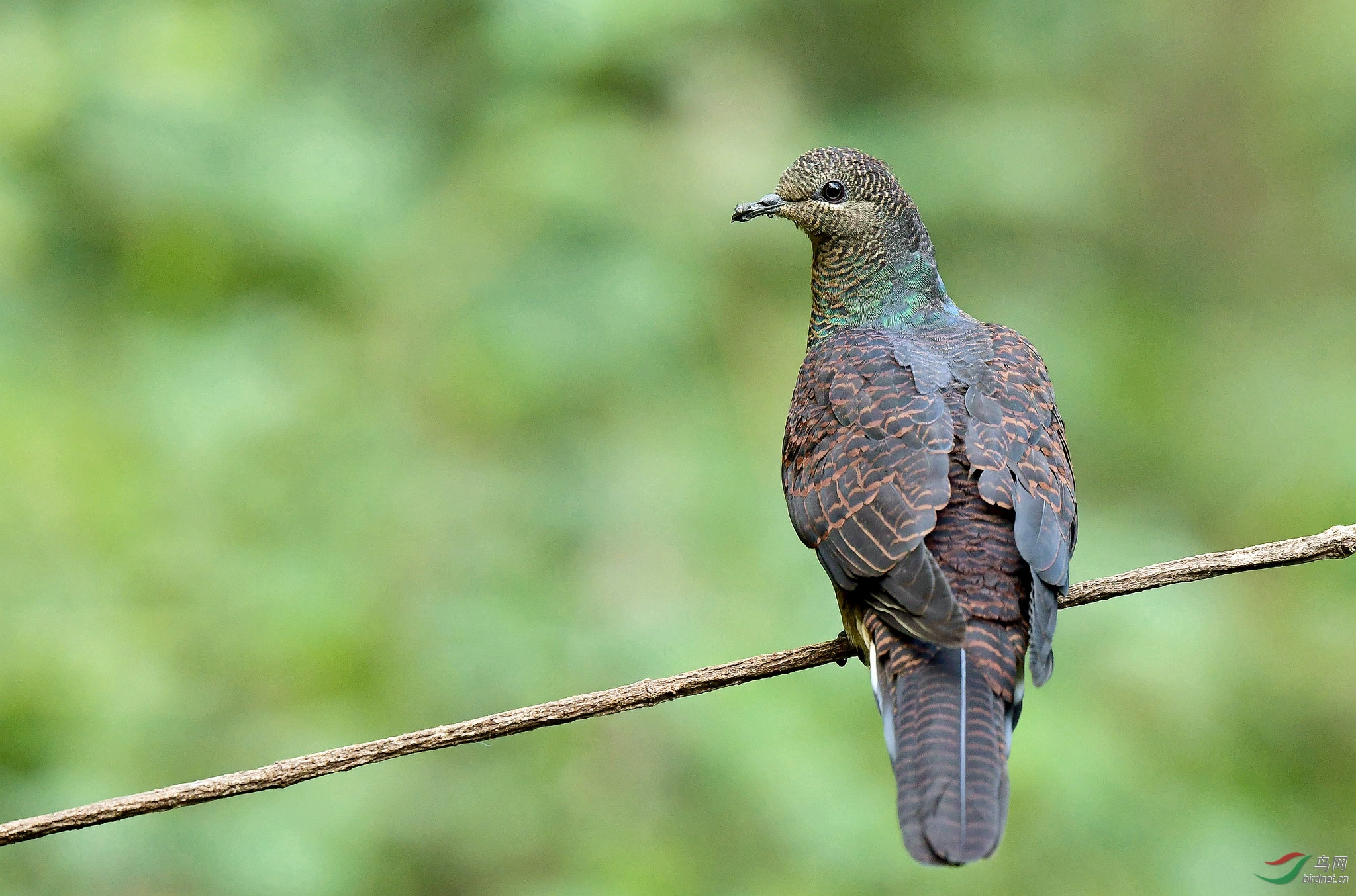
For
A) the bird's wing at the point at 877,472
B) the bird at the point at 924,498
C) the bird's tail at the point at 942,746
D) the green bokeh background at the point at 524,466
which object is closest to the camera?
the bird's tail at the point at 942,746

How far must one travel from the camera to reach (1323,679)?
5.57 metres

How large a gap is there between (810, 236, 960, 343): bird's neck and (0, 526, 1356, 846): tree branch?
129 cm

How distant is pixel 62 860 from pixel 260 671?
3.18ft

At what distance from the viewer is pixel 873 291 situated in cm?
382

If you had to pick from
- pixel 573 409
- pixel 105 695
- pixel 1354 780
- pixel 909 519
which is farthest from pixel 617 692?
pixel 1354 780

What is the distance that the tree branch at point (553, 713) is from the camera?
2080 millimetres

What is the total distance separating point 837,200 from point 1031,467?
116 cm

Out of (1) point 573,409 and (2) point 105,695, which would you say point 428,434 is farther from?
(2) point 105,695
